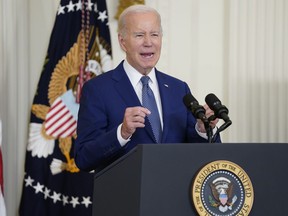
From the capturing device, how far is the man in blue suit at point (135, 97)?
288 centimetres

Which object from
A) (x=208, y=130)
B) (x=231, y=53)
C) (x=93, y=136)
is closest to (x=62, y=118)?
(x=231, y=53)

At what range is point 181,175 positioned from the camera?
222 centimetres

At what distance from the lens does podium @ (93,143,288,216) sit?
7.20ft

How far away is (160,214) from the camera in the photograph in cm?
219

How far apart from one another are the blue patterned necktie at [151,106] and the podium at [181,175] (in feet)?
1.78

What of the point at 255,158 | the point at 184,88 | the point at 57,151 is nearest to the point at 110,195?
the point at 255,158

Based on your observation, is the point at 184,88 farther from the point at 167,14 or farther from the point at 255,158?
the point at 167,14

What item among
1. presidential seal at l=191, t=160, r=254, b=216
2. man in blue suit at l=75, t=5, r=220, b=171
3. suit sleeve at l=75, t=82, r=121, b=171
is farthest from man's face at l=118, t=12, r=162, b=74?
presidential seal at l=191, t=160, r=254, b=216

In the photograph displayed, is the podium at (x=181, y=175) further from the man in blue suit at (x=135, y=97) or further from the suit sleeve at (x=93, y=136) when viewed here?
the man in blue suit at (x=135, y=97)

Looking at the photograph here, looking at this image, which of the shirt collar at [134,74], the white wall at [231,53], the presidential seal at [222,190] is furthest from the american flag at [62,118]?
the presidential seal at [222,190]

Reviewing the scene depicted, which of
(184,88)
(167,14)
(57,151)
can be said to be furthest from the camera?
(167,14)

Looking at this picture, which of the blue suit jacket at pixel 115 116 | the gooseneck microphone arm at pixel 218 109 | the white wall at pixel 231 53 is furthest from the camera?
the white wall at pixel 231 53

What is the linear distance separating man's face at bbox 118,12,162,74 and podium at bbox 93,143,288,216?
72 cm

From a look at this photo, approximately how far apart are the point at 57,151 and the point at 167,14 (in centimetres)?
141
